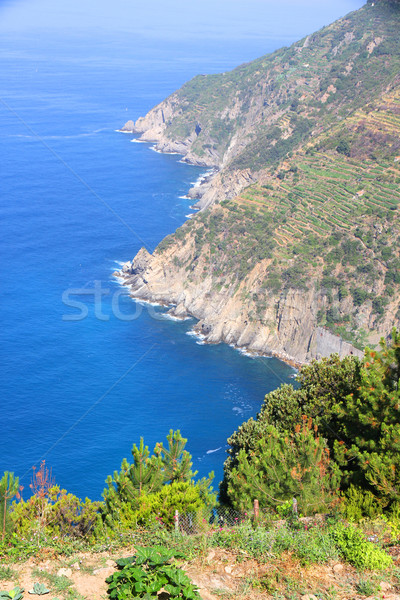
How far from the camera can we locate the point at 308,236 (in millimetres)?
78938

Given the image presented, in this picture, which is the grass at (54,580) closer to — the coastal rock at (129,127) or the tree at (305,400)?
the tree at (305,400)

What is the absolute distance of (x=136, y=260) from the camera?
89.2 metres

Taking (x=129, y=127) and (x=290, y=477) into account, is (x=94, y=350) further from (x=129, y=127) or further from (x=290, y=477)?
(x=129, y=127)

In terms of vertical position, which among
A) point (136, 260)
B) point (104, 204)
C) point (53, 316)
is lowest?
point (53, 316)

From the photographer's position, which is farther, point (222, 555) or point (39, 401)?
point (39, 401)

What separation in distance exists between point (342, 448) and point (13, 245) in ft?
281

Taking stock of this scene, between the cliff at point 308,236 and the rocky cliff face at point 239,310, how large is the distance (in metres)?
0.13

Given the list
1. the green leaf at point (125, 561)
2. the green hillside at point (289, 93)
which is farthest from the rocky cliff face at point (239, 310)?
the green leaf at point (125, 561)

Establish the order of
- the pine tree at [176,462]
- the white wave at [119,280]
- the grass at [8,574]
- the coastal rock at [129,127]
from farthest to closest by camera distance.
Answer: the coastal rock at [129,127]
the white wave at [119,280]
the pine tree at [176,462]
the grass at [8,574]

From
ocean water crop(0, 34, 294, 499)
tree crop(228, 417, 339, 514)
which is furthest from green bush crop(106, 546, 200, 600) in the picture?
ocean water crop(0, 34, 294, 499)

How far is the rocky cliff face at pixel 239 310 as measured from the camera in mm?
71438

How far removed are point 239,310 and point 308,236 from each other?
12.2 metres

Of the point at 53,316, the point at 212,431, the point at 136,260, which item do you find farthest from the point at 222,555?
the point at 136,260

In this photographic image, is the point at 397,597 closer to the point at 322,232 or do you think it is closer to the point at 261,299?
the point at 261,299
